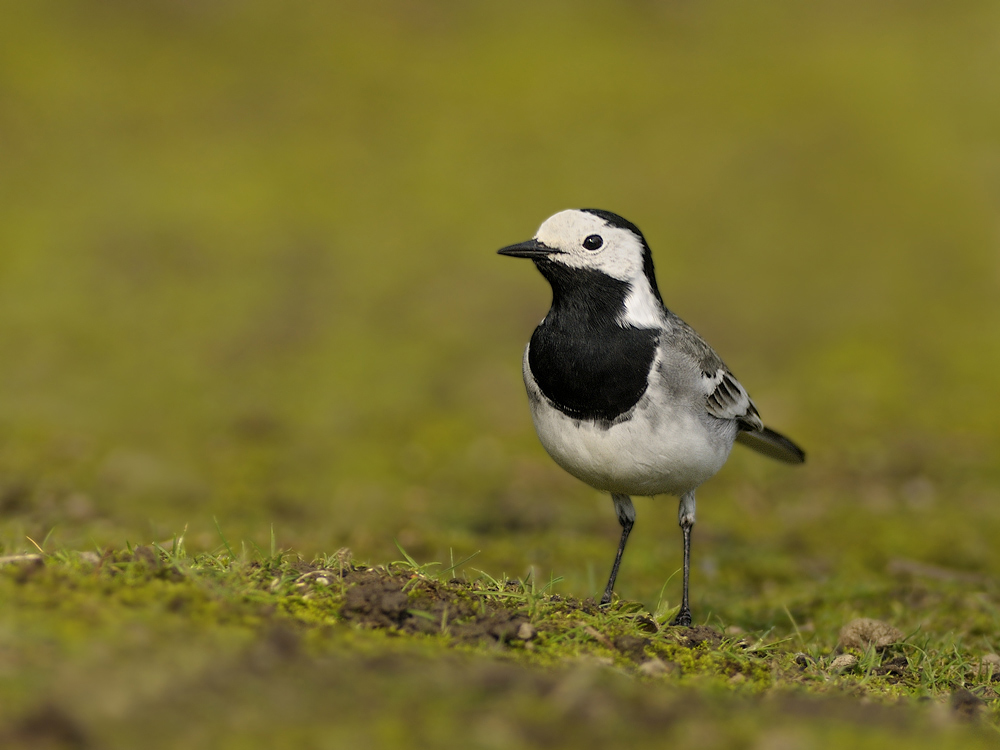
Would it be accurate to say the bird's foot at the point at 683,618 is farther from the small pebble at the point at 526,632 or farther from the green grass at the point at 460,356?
the small pebble at the point at 526,632

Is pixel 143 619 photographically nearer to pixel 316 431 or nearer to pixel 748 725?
pixel 748 725

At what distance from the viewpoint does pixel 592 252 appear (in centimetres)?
543

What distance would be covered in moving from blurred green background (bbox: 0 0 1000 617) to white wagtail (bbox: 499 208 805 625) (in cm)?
147

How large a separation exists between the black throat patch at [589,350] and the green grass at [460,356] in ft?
3.40

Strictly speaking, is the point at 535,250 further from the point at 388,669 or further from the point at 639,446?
the point at 388,669

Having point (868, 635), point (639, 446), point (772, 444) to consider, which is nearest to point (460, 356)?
point (772, 444)

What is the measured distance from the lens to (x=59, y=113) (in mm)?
16828

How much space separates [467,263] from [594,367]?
984 centimetres

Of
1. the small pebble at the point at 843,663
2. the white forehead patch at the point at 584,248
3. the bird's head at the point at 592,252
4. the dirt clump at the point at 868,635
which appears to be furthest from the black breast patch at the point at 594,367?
the dirt clump at the point at 868,635

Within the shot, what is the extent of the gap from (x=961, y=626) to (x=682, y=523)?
187 centimetres

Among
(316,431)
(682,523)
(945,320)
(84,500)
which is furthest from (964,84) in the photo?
(84,500)

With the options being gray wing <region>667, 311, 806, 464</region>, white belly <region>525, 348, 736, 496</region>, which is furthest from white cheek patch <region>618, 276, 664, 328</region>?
white belly <region>525, 348, 736, 496</region>

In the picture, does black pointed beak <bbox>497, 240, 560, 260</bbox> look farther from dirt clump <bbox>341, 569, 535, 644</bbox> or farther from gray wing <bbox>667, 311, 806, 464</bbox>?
dirt clump <bbox>341, 569, 535, 644</bbox>

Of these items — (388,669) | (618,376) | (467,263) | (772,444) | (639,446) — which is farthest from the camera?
(467,263)
